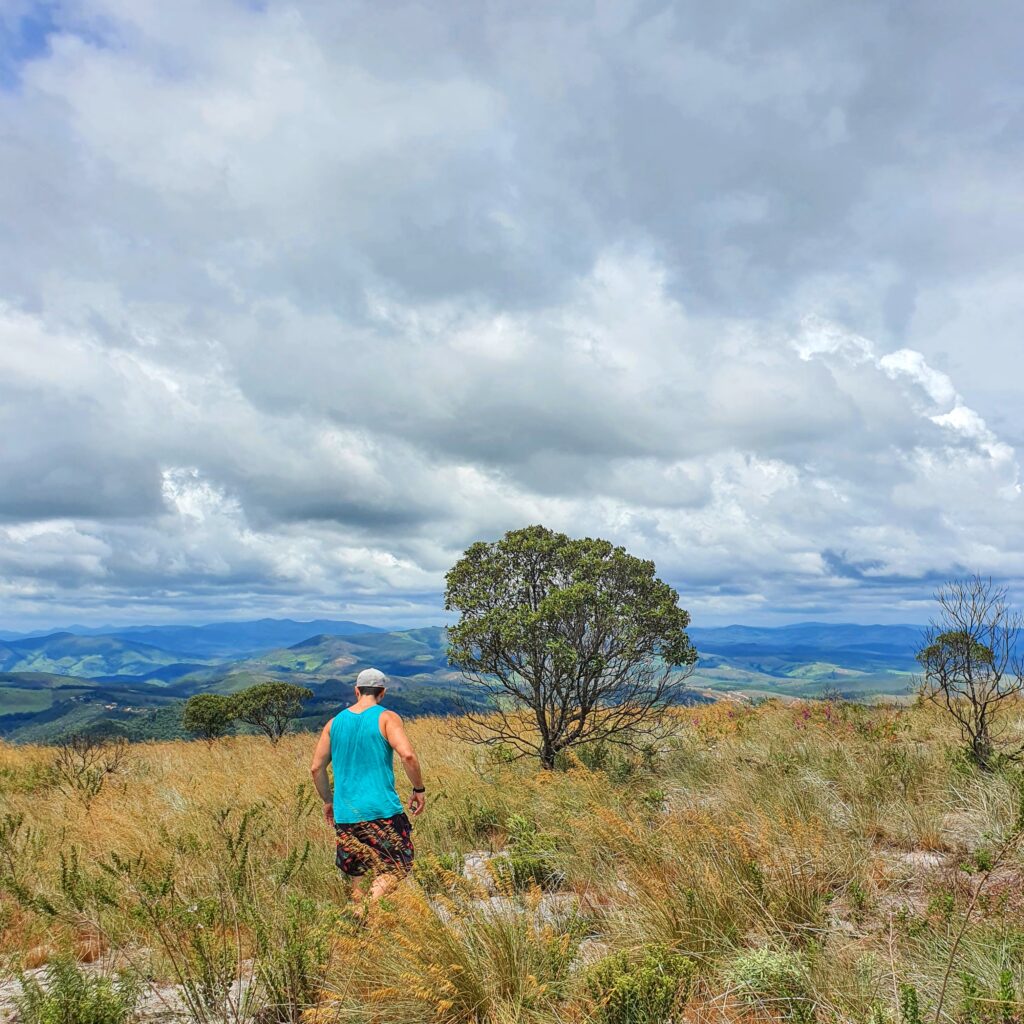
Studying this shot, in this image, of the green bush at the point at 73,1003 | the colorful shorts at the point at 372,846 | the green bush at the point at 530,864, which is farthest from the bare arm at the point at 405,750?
the green bush at the point at 73,1003

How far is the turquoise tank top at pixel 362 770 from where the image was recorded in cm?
537

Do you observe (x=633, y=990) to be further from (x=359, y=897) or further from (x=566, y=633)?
(x=566, y=633)

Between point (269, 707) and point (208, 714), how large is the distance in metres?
3.84

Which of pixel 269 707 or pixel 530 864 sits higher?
pixel 530 864

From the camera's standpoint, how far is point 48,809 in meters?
8.95

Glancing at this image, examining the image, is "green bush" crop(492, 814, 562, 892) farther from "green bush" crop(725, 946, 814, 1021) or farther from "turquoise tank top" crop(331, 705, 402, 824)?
"green bush" crop(725, 946, 814, 1021)

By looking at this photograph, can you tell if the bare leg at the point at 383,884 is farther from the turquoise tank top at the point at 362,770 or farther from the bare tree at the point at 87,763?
the bare tree at the point at 87,763

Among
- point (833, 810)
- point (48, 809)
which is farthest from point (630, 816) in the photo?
point (48, 809)

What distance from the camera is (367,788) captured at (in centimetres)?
540

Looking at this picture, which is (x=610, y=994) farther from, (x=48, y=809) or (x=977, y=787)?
(x=48, y=809)

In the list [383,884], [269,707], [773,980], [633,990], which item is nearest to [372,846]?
[383,884]

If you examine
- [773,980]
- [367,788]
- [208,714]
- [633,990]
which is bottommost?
[208,714]

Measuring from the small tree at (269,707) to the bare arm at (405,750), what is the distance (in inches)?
737

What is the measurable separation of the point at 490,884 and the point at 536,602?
4786mm
